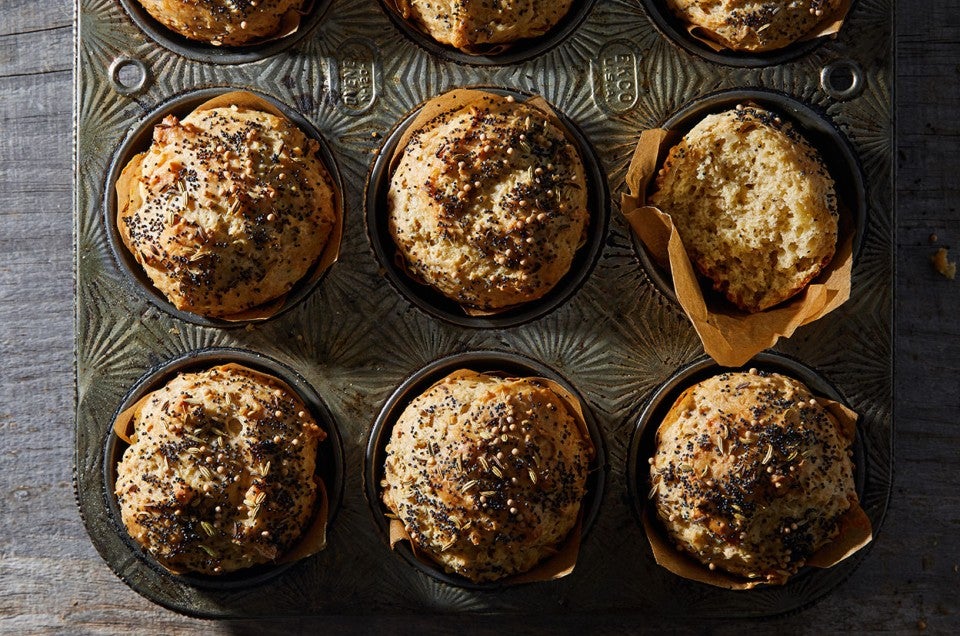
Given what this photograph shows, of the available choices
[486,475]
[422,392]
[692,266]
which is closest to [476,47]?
[692,266]

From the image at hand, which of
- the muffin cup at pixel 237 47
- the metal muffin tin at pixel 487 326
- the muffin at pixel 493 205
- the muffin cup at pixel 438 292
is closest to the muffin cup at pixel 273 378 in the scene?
the metal muffin tin at pixel 487 326

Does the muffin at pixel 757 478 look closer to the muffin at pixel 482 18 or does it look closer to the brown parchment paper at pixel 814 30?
the brown parchment paper at pixel 814 30

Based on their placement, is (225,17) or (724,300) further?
(724,300)

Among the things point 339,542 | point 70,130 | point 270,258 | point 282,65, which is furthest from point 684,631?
point 70,130

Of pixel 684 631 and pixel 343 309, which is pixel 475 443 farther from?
pixel 684 631

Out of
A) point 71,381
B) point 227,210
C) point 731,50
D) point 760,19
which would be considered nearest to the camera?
point 227,210

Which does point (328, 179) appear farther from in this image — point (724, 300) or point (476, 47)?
point (724, 300)
